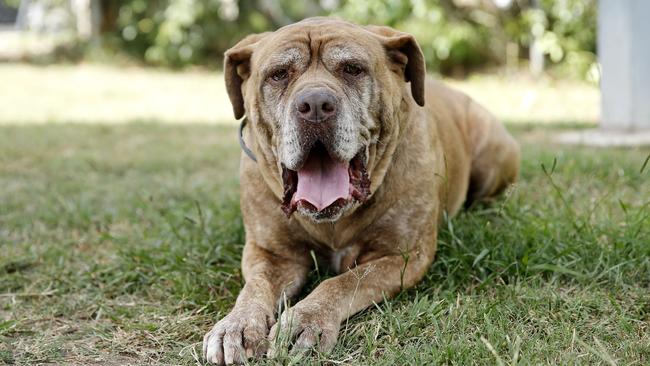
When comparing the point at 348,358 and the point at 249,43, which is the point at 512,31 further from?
the point at 348,358

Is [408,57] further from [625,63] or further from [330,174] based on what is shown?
[625,63]

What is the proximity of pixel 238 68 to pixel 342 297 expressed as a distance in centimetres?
112

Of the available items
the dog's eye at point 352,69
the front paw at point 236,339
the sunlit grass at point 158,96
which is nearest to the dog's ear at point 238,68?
the dog's eye at point 352,69

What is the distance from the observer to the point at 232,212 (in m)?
4.30

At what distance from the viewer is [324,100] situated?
9.25ft

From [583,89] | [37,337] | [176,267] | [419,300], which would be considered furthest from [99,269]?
[583,89]

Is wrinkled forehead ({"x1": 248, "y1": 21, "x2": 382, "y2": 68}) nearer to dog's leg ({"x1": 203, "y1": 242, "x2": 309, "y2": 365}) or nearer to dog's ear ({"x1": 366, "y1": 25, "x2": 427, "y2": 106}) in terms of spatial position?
dog's ear ({"x1": 366, "y1": 25, "x2": 427, "y2": 106})

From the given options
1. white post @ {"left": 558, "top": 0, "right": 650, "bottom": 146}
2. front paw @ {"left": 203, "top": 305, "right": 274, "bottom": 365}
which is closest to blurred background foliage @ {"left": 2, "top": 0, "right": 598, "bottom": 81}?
white post @ {"left": 558, "top": 0, "right": 650, "bottom": 146}

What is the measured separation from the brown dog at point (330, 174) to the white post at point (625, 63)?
3.58 meters

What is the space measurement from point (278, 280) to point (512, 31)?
8.86 metres

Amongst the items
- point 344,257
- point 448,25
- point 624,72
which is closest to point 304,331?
point 344,257

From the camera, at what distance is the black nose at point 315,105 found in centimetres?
282

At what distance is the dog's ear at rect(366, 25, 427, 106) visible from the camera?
3.24 m

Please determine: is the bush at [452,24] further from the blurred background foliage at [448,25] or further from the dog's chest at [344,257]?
the dog's chest at [344,257]
